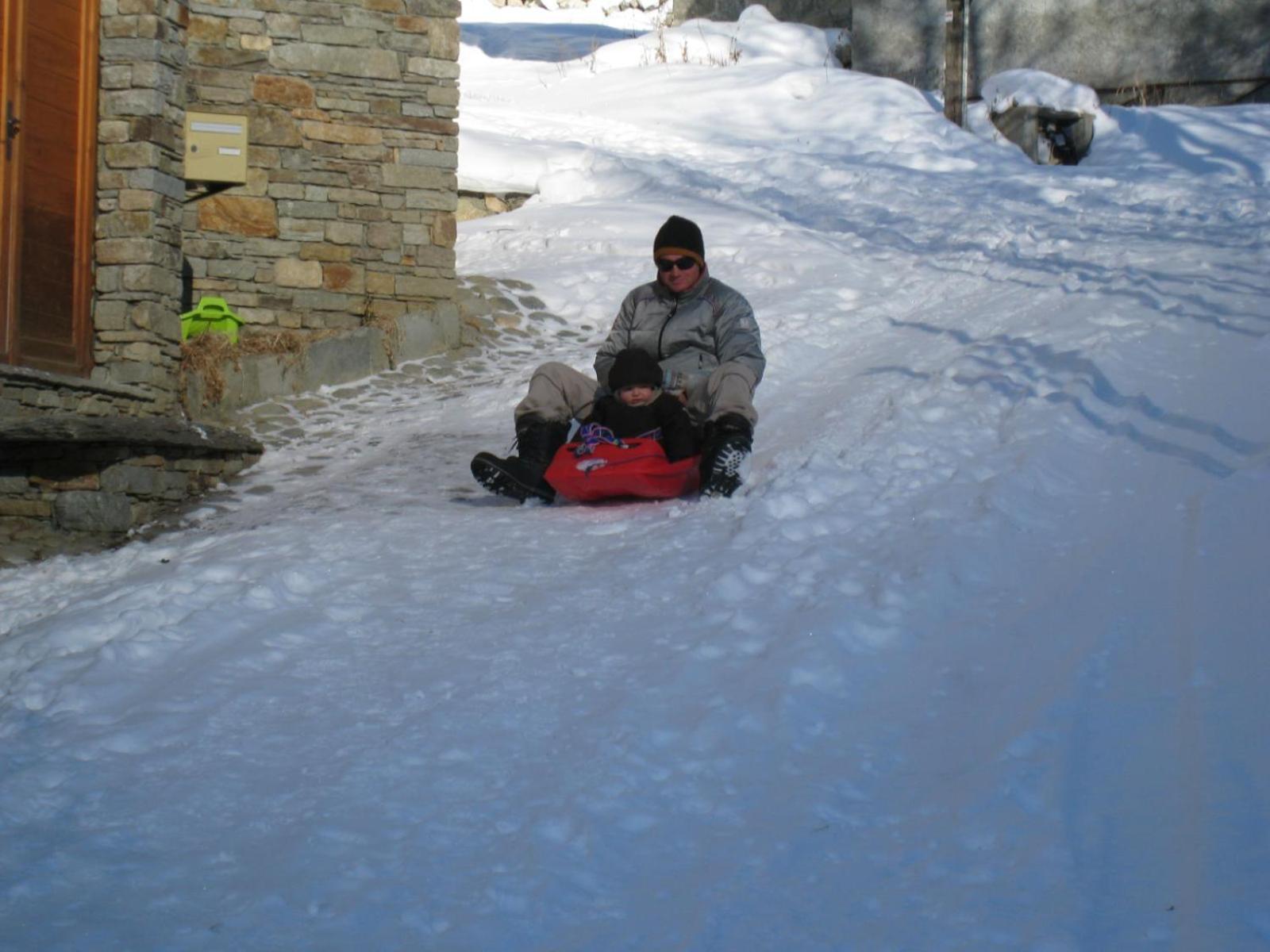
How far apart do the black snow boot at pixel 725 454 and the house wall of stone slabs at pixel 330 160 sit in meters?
4.11

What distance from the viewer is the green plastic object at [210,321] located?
8.34m

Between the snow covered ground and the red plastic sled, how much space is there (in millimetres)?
193

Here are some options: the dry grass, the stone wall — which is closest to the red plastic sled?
the dry grass

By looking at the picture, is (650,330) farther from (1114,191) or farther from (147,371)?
(1114,191)

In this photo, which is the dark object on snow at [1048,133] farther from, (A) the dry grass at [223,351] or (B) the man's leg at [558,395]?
(B) the man's leg at [558,395]

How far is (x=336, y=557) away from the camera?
15.6 ft

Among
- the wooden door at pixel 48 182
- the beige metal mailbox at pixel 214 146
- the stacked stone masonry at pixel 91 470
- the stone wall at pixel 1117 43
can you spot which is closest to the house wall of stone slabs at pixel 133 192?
the wooden door at pixel 48 182

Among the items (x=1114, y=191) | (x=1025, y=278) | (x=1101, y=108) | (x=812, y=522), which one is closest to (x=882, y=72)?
(x=1101, y=108)

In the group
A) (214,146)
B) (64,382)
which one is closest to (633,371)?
(64,382)

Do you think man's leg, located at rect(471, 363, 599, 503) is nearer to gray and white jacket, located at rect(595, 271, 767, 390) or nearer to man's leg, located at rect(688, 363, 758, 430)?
gray and white jacket, located at rect(595, 271, 767, 390)

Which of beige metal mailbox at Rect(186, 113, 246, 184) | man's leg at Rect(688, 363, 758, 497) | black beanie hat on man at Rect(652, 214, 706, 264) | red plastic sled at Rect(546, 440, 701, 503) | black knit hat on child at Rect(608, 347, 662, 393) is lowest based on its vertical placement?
red plastic sled at Rect(546, 440, 701, 503)

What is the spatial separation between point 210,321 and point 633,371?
12.3ft

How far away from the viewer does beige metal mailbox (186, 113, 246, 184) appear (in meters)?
8.54

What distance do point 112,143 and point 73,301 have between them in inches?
30.5
